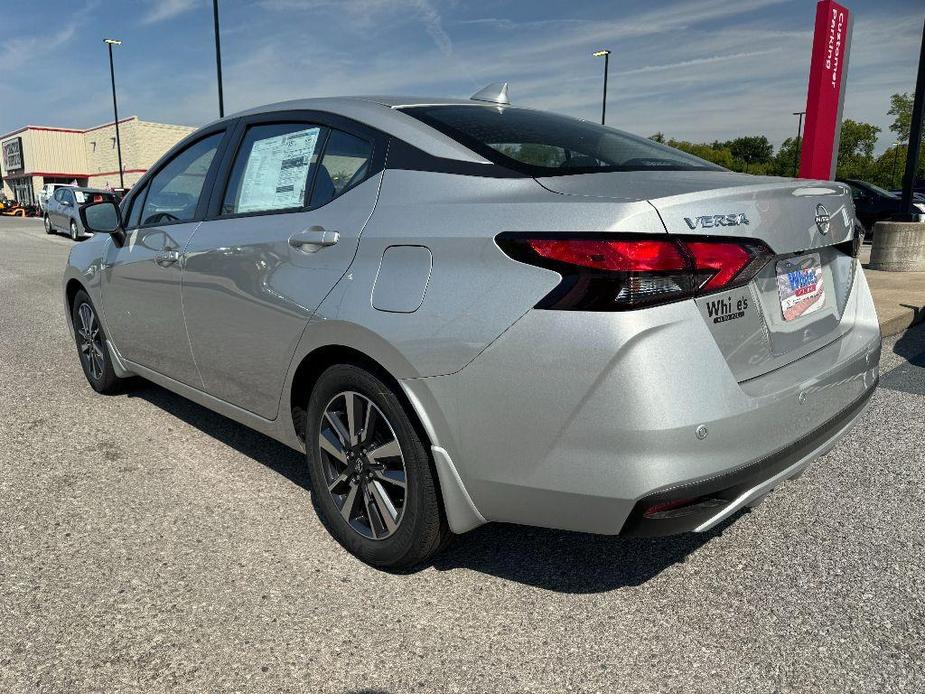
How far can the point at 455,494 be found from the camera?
7.29 ft

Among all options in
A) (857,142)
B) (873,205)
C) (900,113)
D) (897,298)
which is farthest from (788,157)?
(897,298)

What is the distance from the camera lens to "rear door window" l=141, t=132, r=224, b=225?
3447 mm

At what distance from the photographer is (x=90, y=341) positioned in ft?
15.2

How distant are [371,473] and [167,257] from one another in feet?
5.45

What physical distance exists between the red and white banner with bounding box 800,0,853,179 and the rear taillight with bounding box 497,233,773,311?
31.7 feet

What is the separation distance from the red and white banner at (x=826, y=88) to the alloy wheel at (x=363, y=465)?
9.72 m

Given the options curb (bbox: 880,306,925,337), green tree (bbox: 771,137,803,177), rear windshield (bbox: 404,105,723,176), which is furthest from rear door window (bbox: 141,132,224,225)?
green tree (bbox: 771,137,803,177)

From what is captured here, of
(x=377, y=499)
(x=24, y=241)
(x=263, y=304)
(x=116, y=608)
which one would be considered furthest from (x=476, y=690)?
(x=24, y=241)

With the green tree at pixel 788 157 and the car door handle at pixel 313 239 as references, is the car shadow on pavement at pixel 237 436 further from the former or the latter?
the green tree at pixel 788 157

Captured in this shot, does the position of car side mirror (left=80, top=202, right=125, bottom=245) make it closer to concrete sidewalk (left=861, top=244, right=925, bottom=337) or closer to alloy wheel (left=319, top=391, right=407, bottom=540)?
alloy wheel (left=319, top=391, right=407, bottom=540)

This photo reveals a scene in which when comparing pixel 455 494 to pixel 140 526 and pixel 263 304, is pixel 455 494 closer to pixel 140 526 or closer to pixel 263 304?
pixel 263 304

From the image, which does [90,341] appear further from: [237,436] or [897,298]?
[897,298]

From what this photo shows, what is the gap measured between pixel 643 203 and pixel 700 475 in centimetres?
73

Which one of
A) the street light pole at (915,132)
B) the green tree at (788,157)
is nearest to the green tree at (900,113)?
the green tree at (788,157)
